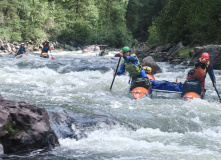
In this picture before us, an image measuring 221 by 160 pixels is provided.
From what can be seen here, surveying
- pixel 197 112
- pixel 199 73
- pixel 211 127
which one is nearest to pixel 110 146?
pixel 211 127

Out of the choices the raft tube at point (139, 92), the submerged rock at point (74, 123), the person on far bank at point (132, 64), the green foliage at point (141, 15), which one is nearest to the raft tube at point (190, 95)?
the raft tube at point (139, 92)

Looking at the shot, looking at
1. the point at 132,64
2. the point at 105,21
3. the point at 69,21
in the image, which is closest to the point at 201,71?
the point at 132,64

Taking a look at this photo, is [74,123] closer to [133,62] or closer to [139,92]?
[139,92]

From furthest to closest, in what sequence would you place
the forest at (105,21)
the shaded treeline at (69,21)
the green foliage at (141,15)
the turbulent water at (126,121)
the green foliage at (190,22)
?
the green foliage at (141,15), the shaded treeline at (69,21), the forest at (105,21), the green foliage at (190,22), the turbulent water at (126,121)

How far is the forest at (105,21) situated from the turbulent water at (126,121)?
1065 cm

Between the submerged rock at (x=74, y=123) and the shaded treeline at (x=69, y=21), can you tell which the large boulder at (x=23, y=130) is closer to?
the submerged rock at (x=74, y=123)

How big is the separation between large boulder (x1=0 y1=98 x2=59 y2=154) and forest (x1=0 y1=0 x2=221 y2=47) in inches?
628

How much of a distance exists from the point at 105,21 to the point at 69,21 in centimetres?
580

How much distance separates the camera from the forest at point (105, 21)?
20.5 meters

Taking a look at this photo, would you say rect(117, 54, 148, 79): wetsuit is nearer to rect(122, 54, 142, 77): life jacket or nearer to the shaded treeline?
rect(122, 54, 142, 77): life jacket

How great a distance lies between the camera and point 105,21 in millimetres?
41781

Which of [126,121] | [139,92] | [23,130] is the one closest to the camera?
[23,130]

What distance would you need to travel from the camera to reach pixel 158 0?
53938 mm

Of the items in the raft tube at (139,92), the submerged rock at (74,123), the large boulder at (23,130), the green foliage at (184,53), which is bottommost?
the green foliage at (184,53)
